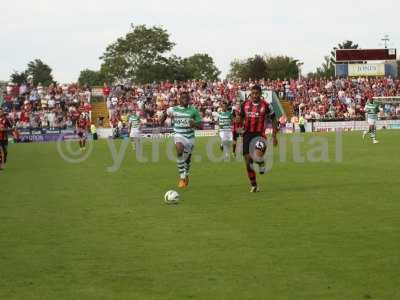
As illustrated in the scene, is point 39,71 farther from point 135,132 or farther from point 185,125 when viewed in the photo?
point 185,125

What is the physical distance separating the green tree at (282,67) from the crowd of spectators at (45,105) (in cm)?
6786

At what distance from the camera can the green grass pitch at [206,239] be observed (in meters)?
8.68

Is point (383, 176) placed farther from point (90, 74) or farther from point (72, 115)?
point (90, 74)

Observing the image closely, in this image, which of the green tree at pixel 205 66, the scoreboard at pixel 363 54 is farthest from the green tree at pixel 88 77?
the scoreboard at pixel 363 54

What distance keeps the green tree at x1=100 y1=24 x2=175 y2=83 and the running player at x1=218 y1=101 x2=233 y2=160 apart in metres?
82.0

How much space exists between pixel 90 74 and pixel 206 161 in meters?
130

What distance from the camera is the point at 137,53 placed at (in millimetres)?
119000

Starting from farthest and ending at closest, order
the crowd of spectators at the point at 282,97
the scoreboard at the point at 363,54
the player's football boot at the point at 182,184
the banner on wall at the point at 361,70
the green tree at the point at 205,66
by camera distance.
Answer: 1. the green tree at the point at 205,66
2. the scoreboard at the point at 363,54
3. the banner on wall at the point at 361,70
4. the crowd of spectators at the point at 282,97
5. the player's football boot at the point at 182,184

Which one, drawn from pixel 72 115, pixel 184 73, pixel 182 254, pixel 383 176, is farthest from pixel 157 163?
pixel 184 73

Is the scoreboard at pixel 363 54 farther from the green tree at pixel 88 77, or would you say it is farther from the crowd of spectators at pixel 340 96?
the green tree at pixel 88 77

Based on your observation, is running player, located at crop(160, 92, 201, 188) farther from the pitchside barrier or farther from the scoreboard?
the scoreboard

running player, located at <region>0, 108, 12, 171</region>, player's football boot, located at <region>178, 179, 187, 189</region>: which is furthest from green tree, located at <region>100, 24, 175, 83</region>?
player's football boot, located at <region>178, 179, 187, 189</region>

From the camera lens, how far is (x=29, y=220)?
14.4 metres

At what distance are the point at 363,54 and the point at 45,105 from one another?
36.4m
